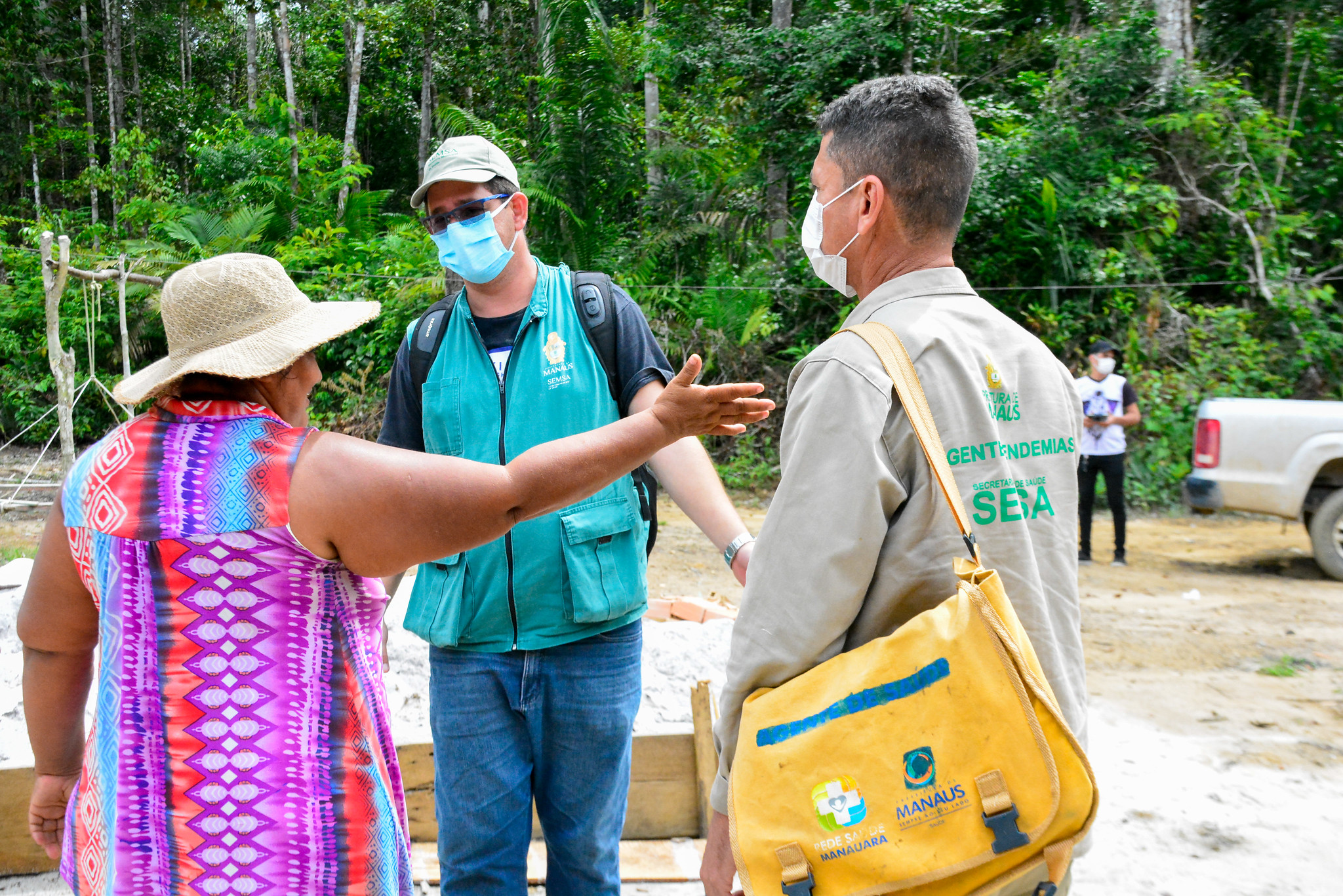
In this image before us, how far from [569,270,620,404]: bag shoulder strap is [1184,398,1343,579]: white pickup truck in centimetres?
688

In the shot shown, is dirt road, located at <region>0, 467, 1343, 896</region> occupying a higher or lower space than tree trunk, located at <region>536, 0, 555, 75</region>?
lower

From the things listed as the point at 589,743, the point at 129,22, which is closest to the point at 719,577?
the point at 589,743

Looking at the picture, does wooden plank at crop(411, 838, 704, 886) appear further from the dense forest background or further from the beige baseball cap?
the dense forest background

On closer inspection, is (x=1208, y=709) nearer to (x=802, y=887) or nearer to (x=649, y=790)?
(x=649, y=790)

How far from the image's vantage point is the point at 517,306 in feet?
8.37

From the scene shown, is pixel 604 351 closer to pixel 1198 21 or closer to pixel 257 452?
pixel 257 452

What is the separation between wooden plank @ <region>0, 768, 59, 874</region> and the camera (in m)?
3.08

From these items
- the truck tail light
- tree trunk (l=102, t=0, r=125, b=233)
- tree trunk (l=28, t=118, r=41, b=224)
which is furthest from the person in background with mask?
tree trunk (l=102, t=0, r=125, b=233)

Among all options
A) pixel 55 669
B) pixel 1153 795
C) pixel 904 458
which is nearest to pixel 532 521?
pixel 55 669

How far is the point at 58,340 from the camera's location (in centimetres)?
662

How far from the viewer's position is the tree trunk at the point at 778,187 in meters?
13.7

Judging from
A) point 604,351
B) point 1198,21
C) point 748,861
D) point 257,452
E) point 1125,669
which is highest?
point 1198,21

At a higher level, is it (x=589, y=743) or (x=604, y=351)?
(x=604, y=351)

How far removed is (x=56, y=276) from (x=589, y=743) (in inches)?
231
